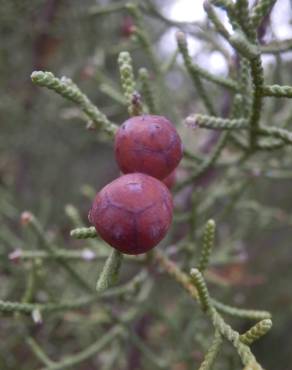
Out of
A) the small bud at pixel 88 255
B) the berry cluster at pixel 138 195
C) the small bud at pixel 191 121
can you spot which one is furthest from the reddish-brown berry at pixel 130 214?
the small bud at pixel 88 255

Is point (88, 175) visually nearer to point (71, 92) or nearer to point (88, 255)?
point (88, 255)

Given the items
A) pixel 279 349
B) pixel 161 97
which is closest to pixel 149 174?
pixel 161 97

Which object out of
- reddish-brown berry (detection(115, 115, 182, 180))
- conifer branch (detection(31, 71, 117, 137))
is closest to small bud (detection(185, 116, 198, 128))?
reddish-brown berry (detection(115, 115, 182, 180))

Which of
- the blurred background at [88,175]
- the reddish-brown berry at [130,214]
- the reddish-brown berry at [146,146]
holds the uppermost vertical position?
the reddish-brown berry at [146,146]

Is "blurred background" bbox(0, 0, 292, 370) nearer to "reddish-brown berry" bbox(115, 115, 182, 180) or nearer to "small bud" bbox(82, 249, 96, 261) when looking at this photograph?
"small bud" bbox(82, 249, 96, 261)

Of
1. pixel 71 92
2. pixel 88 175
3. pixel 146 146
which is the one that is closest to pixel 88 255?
pixel 71 92

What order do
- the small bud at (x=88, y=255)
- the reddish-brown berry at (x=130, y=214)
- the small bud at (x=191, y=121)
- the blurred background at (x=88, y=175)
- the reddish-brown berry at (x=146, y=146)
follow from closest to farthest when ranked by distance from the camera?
the reddish-brown berry at (x=130, y=214) < the reddish-brown berry at (x=146, y=146) < the small bud at (x=191, y=121) < the small bud at (x=88, y=255) < the blurred background at (x=88, y=175)

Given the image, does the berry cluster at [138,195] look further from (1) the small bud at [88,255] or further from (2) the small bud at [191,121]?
(1) the small bud at [88,255]
